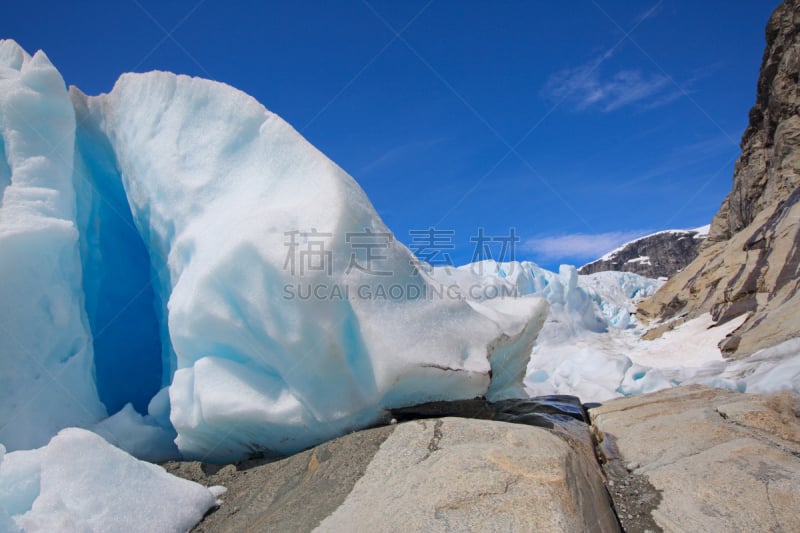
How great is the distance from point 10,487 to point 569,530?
2377mm

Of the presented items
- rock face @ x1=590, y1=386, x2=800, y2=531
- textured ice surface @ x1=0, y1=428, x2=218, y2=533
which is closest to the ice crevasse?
textured ice surface @ x1=0, y1=428, x2=218, y2=533

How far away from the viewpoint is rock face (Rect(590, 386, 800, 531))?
6.56 feet

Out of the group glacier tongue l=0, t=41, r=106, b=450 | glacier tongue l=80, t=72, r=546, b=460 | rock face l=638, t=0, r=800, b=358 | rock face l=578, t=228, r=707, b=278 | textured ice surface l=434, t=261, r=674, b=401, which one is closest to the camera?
glacier tongue l=80, t=72, r=546, b=460

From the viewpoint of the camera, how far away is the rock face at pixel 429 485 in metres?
1.80

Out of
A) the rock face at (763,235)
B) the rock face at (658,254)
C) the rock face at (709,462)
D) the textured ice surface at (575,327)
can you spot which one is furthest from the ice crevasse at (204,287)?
the rock face at (658,254)

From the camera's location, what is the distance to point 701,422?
299cm

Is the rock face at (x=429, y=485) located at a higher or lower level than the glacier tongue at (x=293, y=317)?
lower

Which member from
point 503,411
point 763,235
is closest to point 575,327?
point 763,235

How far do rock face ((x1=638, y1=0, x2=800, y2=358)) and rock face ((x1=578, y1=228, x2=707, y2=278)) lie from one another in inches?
1453

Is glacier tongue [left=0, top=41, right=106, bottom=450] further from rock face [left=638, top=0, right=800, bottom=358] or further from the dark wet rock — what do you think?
rock face [left=638, top=0, right=800, bottom=358]

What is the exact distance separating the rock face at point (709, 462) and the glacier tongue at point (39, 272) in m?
3.73

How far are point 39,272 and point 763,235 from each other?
14544 millimetres

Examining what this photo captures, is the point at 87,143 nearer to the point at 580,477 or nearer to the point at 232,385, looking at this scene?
the point at 232,385

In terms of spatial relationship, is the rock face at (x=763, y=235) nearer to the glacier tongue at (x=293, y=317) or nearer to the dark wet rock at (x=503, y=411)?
the dark wet rock at (x=503, y=411)
